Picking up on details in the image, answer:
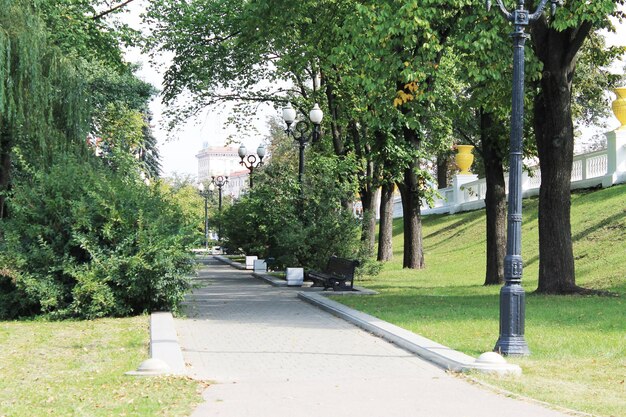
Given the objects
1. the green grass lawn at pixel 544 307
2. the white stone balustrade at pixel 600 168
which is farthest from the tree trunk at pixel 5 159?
the white stone balustrade at pixel 600 168

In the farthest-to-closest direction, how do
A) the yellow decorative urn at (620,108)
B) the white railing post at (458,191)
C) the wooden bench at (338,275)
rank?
the white railing post at (458,191) < the yellow decorative urn at (620,108) < the wooden bench at (338,275)

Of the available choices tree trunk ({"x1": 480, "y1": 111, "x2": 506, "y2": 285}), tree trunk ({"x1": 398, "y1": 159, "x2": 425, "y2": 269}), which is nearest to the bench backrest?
tree trunk ({"x1": 480, "y1": 111, "x2": 506, "y2": 285})

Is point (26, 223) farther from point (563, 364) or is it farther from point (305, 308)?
point (563, 364)

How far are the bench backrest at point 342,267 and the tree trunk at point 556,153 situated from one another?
4777mm

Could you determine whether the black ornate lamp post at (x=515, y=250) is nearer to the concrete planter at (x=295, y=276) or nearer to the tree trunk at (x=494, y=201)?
the tree trunk at (x=494, y=201)

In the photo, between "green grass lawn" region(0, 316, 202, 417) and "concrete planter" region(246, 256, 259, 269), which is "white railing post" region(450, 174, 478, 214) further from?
"green grass lawn" region(0, 316, 202, 417)

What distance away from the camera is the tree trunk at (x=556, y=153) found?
19.9 meters

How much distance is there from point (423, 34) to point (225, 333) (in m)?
8.65

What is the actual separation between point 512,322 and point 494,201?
13.3 meters

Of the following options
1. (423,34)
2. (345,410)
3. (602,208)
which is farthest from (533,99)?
(345,410)

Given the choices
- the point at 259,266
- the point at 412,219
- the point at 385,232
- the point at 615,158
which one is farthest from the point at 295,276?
the point at 615,158

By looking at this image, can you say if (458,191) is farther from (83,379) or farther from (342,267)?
(83,379)

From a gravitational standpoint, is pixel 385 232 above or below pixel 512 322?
above

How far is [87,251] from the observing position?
697 inches
